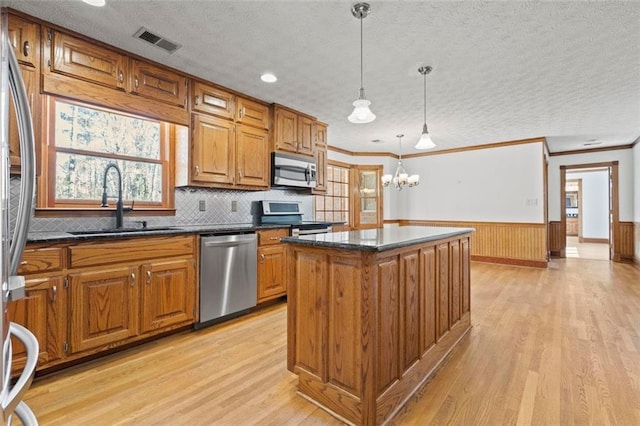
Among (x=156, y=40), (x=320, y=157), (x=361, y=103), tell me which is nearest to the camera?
(x=361, y=103)

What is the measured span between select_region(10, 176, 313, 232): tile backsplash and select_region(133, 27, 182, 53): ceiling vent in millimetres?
1320

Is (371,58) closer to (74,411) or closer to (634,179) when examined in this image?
(74,411)

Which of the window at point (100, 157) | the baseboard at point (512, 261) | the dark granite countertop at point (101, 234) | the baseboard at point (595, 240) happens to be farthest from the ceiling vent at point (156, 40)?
the baseboard at point (595, 240)

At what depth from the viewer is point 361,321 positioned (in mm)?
1561

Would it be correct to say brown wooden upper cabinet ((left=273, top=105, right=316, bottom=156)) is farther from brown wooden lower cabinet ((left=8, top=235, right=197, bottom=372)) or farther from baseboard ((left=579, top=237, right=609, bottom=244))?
baseboard ((left=579, top=237, right=609, bottom=244))

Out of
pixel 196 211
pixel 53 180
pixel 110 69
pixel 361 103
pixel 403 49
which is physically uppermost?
pixel 403 49

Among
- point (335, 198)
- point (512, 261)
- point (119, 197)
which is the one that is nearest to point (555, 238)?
point (512, 261)

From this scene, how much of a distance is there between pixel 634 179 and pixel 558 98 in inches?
158

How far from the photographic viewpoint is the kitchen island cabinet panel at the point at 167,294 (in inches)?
94.6

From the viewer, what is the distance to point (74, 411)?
1.66 metres

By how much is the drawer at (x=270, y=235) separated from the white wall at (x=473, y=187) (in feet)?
10.3

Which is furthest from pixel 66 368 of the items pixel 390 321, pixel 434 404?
pixel 434 404

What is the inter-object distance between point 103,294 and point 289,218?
2.39 meters

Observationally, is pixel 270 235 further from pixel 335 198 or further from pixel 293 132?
pixel 335 198
